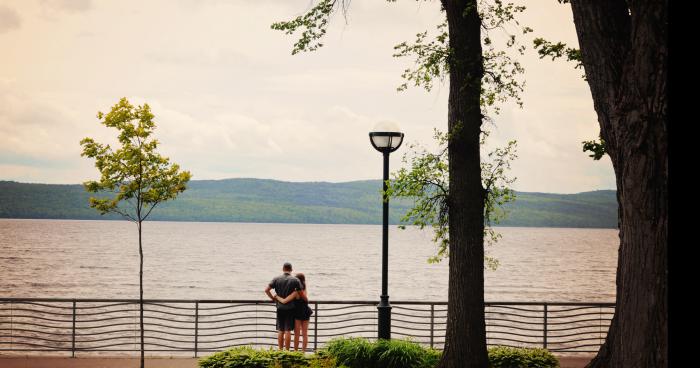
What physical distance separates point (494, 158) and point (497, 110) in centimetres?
86

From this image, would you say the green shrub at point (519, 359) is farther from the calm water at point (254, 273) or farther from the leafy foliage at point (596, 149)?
the calm water at point (254, 273)

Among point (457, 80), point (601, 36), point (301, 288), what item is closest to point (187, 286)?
point (301, 288)

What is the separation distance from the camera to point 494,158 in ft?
33.7

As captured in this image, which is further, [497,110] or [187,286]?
[187,286]

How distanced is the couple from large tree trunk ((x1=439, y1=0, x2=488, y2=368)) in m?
3.68

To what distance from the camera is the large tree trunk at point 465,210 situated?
9578 mm

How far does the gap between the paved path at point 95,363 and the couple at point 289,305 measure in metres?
1.73

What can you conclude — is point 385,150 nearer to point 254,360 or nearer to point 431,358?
point 431,358

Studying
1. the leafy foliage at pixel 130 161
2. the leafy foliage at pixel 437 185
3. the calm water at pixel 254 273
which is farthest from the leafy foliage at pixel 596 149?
the calm water at pixel 254 273

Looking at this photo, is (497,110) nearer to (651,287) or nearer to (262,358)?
(262,358)

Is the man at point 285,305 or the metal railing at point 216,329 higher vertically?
the man at point 285,305

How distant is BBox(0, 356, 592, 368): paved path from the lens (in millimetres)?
11219

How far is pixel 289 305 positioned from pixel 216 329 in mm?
13773

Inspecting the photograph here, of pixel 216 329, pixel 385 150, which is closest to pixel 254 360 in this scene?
pixel 385 150
